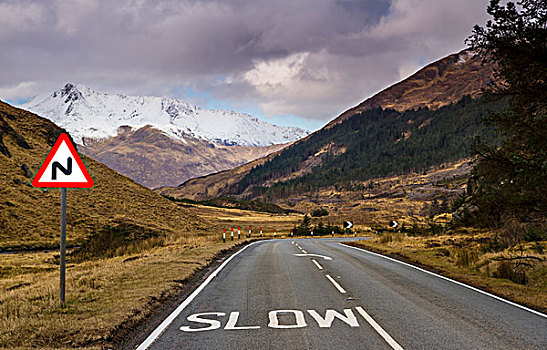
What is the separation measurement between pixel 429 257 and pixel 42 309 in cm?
1542

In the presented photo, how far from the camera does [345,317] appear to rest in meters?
7.62

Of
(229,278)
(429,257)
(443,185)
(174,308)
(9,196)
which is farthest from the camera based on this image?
(443,185)

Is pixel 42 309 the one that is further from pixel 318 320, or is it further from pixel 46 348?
pixel 318 320

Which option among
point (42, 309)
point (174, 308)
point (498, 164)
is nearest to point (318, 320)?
point (174, 308)

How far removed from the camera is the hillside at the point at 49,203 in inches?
1129

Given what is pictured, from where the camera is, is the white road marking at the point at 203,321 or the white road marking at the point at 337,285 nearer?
the white road marking at the point at 203,321

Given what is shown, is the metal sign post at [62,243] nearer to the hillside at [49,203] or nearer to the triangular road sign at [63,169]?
the triangular road sign at [63,169]

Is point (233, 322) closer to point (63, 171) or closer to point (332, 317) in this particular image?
point (332, 317)

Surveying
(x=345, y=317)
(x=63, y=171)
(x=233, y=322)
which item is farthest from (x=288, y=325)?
(x=63, y=171)

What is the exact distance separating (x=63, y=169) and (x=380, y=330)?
5970 millimetres

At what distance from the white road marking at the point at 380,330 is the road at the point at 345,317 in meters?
0.01

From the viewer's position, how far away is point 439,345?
237 inches

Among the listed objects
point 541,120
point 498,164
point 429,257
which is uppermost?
point 541,120

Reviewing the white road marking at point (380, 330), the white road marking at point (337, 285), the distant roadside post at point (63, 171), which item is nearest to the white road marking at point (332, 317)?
the white road marking at point (380, 330)
